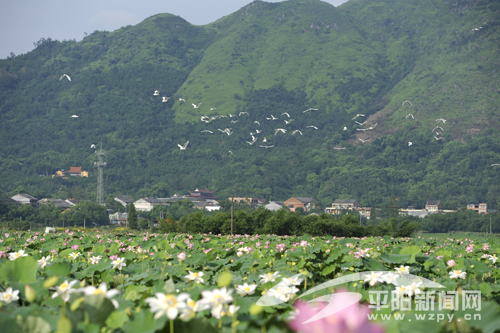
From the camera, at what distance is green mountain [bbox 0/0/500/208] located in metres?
Result: 120

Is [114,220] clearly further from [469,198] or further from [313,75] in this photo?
[313,75]

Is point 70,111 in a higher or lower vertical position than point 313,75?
lower

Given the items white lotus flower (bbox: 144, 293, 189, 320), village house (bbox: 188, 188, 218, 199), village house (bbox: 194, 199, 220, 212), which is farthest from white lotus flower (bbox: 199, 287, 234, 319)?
village house (bbox: 188, 188, 218, 199)

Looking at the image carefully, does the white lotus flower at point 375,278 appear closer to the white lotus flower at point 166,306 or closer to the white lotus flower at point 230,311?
the white lotus flower at point 230,311

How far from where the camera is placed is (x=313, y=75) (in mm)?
173125

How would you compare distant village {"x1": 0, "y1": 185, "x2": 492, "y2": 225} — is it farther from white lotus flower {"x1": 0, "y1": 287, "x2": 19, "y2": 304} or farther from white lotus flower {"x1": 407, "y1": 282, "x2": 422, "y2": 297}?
white lotus flower {"x1": 0, "y1": 287, "x2": 19, "y2": 304}

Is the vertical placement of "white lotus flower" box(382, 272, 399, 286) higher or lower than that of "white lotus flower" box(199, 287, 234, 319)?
lower

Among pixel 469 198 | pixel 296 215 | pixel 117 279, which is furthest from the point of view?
pixel 469 198

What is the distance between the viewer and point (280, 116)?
15912 cm

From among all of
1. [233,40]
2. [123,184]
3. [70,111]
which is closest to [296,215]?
[123,184]

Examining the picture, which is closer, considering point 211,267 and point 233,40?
point 211,267

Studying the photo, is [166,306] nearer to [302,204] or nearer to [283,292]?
[283,292]

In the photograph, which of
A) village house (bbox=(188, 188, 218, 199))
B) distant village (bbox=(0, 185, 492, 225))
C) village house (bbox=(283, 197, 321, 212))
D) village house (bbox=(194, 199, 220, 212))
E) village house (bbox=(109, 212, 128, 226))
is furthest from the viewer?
village house (bbox=(188, 188, 218, 199))

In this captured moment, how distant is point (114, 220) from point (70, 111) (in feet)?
310
